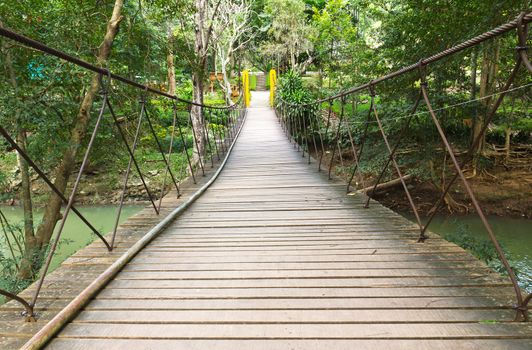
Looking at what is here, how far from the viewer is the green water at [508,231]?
18.9ft

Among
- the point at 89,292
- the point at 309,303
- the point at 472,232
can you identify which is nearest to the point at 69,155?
the point at 89,292

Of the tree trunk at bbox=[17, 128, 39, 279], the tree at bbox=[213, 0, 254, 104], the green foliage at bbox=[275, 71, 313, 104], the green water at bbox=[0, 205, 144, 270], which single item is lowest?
the green water at bbox=[0, 205, 144, 270]

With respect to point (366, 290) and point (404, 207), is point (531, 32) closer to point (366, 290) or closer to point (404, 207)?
point (366, 290)

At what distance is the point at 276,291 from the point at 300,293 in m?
0.10

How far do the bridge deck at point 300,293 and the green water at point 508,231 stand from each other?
168 inches

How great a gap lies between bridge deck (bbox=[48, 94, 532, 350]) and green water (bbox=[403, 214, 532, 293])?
168 inches

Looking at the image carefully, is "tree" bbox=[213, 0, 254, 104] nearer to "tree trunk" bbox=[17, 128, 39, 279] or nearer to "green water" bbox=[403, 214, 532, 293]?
"tree trunk" bbox=[17, 128, 39, 279]

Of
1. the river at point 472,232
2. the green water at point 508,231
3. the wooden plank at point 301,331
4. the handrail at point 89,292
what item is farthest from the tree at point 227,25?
Result: the wooden plank at point 301,331

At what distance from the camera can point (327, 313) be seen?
1332 mm

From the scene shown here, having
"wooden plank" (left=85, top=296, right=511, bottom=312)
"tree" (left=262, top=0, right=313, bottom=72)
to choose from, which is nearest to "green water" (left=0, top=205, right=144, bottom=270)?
"wooden plank" (left=85, top=296, right=511, bottom=312)

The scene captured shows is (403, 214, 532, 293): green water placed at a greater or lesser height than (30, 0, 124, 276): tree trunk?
lesser

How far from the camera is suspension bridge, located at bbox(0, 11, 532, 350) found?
1198mm

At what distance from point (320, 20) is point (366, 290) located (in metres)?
13.9

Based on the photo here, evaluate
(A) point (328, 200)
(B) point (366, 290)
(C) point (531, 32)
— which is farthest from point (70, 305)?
(C) point (531, 32)
